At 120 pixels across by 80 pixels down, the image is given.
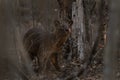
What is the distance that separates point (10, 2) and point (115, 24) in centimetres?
58

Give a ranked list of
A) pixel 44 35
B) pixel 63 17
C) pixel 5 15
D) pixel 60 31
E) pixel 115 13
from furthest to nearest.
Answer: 1. pixel 63 17
2. pixel 60 31
3. pixel 44 35
4. pixel 5 15
5. pixel 115 13

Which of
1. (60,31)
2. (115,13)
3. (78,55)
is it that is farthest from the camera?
(78,55)

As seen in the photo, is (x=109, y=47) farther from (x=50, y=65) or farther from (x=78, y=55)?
(x=78, y=55)

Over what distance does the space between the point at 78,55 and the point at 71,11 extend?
96 cm

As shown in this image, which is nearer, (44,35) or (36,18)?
(44,35)

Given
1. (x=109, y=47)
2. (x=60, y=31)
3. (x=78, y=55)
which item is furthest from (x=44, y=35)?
(x=109, y=47)

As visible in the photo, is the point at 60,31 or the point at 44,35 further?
the point at 60,31

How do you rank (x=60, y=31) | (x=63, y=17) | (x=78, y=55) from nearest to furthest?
(x=60, y=31)
(x=63, y=17)
(x=78, y=55)

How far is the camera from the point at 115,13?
0.83 meters

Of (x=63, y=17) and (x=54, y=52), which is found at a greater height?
(x=63, y=17)

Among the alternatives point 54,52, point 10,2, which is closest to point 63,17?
point 54,52

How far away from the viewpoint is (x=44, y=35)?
172 inches

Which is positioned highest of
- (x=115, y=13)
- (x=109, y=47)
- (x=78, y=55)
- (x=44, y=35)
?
(x=115, y=13)

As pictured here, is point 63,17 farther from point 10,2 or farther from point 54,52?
point 10,2
